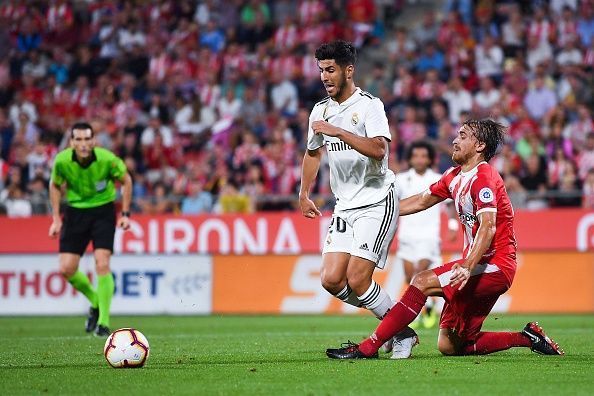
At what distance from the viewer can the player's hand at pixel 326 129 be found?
8.61 m

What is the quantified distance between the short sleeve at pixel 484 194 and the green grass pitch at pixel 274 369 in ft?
4.00

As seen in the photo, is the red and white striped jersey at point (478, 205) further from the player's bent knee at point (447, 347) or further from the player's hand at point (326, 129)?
the player's hand at point (326, 129)

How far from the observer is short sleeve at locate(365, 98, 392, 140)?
905 cm

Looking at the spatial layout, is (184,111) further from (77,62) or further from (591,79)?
(591,79)

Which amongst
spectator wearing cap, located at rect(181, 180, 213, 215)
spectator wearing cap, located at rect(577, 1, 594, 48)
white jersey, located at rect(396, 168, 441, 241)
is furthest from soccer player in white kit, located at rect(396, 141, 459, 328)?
spectator wearing cap, located at rect(577, 1, 594, 48)

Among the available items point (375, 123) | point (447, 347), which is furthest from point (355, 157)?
point (447, 347)

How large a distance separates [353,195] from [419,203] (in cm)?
59

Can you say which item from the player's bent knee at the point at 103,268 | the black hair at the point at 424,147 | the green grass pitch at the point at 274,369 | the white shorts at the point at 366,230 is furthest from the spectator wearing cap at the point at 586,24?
the white shorts at the point at 366,230

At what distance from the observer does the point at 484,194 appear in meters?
8.84

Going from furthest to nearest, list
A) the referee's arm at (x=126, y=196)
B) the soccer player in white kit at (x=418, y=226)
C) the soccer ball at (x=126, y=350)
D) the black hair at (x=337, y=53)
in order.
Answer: the soccer player in white kit at (x=418, y=226), the referee's arm at (x=126, y=196), the black hair at (x=337, y=53), the soccer ball at (x=126, y=350)

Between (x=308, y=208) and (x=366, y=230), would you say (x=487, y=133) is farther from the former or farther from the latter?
(x=308, y=208)

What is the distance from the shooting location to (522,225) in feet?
60.0

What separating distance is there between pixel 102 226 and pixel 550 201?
9075mm

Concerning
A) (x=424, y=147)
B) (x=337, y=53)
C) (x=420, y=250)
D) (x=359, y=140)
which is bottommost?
(x=420, y=250)
